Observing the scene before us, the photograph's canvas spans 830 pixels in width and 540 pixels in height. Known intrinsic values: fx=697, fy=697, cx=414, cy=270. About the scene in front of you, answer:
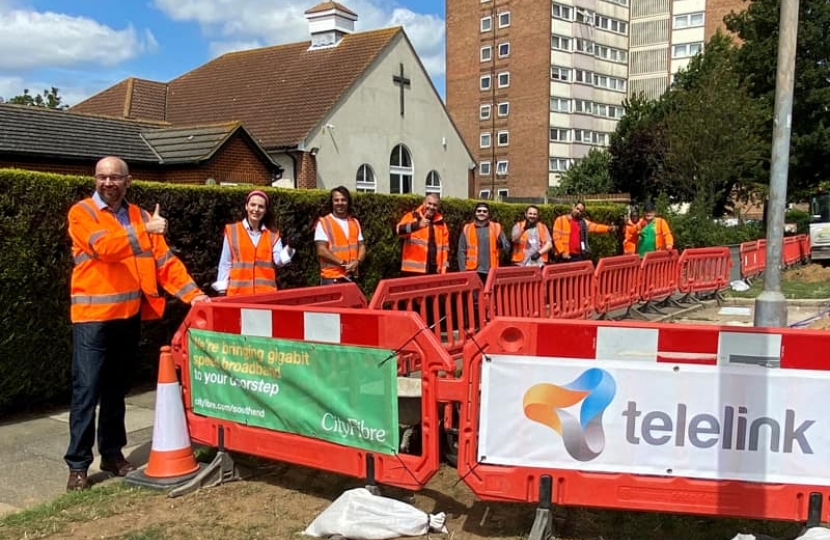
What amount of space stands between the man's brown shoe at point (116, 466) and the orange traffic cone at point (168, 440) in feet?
0.59

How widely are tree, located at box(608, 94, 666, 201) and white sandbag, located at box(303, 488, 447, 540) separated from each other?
153ft

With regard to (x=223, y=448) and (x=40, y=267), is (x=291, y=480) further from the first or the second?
(x=40, y=267)

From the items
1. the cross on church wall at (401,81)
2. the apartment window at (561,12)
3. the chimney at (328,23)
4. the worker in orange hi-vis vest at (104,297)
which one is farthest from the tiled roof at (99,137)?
the apartment window at (561,12)

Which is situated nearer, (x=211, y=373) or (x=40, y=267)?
(x=211, y=373)

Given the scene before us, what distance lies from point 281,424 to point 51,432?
258cm

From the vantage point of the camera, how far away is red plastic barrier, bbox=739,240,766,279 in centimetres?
1758

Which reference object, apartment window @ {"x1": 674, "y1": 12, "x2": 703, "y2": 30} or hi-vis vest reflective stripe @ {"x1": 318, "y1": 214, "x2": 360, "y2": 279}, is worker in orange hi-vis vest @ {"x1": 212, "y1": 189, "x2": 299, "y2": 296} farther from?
apartment window @ {"x1": 674, "y1": 12, "x2": 703, "y2": 30}

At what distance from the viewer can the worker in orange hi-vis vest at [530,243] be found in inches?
436

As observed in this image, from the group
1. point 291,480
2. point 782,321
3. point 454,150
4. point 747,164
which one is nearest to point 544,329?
point 291,480

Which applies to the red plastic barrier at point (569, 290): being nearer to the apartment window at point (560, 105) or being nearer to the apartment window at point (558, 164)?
the apartment window at point (558, 164)

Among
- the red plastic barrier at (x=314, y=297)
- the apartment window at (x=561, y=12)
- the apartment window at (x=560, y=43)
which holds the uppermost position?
the apartment window at (x=561, y=12)

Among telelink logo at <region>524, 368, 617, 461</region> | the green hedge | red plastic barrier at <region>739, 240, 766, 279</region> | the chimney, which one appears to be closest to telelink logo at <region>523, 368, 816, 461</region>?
telelink logo at <region>524, 368, 617, 461</region>

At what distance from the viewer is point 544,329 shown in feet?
11.6

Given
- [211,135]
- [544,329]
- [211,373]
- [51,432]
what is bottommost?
[51,432]
